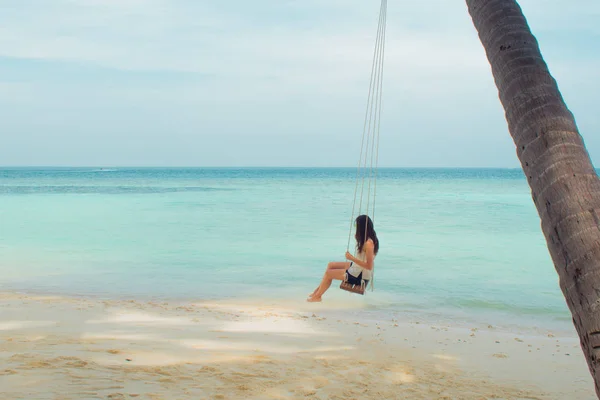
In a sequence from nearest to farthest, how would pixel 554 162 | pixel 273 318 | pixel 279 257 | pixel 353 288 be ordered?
1. pixel 554 162
2. pixel 353 288
3. pixel 273 318
4. pixel 279 257

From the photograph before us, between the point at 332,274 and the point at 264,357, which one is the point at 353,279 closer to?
the point at 332,274

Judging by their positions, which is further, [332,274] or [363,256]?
[332,274]

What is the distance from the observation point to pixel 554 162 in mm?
1960

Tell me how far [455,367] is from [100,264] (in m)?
7.70

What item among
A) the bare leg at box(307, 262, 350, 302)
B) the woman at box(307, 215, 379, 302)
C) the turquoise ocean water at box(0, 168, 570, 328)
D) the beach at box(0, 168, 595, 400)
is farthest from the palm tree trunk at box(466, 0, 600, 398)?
the turquoise ocean water at box(0, 168, 570, 328)

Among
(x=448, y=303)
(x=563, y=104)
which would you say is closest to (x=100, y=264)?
(x=448, y=303)

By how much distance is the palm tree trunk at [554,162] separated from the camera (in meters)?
1.82

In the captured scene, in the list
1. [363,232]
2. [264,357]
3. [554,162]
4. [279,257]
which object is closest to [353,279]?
[363,232]

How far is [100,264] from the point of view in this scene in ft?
35.6

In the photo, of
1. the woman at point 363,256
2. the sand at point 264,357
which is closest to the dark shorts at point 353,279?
the woman at point 363,256

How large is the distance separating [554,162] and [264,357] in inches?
122

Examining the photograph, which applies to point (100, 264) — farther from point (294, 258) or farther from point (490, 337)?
point (490, 337)

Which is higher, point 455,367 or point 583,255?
point 583,255

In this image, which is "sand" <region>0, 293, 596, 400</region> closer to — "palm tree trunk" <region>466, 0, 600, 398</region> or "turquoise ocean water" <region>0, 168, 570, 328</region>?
"turquoise ocean water" <region>0, 168, 570, 328</region>
